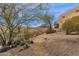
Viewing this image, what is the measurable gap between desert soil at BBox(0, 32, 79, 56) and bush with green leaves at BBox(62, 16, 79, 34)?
6 cm

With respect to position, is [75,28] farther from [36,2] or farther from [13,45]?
[13,45]

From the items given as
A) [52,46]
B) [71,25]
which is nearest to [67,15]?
[71,25]

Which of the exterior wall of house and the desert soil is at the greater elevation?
the exterior wall of house

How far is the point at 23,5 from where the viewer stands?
199 centimetres

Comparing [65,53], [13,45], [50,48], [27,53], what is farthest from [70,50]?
[13,45]

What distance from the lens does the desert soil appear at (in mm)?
1944

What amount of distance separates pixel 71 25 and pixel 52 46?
0.29m

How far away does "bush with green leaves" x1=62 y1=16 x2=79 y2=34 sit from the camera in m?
1.98

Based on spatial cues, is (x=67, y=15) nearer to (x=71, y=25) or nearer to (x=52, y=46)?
(x=71, y=25)

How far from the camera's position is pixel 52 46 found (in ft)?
6.46

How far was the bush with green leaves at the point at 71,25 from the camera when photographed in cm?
198

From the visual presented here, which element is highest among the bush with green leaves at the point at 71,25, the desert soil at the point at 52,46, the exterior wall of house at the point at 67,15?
the exterior wall of house at the point at 67,15

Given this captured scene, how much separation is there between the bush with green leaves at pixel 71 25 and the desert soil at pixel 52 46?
2.4 inches

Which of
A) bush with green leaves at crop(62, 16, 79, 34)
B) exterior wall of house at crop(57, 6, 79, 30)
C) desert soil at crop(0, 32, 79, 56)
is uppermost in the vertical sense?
exterior wall of house at crop(57, 6, 79, 30)
